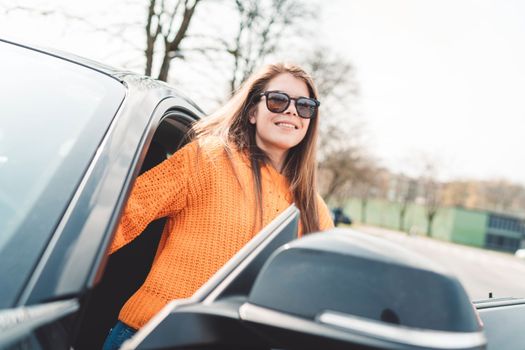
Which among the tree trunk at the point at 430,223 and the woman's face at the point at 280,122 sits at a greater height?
the woman's face at the point at 280,122

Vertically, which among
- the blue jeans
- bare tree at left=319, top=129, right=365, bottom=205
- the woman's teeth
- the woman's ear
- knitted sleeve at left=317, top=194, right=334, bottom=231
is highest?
the woman's ear

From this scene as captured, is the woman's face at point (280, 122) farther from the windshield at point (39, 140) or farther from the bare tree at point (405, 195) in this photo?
the bare tree at point (405, 195)

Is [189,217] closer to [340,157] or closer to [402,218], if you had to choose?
[340,157]

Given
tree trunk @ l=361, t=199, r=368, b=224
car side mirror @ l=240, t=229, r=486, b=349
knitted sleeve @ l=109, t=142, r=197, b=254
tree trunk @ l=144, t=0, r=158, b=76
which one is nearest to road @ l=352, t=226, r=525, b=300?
car side mirror @ l=240, t=229, r=486, b=349

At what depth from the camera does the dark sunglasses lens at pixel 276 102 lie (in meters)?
1.87

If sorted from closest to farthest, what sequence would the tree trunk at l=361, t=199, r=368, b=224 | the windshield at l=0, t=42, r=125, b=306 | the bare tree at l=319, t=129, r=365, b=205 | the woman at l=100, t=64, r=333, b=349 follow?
the windshield at l=0, t=42, r=125, b=306
the woman at l=100, t=64, r=333, b=349
the bare tree at l=319, t=129, r=365, b=205
the tree trunk at l=361, t=199, r=368, b=224

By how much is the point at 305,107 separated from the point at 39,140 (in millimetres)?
1093

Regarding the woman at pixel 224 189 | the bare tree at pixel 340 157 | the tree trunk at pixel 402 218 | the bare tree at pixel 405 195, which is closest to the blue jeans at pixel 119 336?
the woman at pixel 224 189

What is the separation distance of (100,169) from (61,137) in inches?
6.5

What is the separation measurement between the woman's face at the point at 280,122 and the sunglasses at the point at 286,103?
17 millimetres

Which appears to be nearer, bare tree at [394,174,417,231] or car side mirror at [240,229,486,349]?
car side mirror at [240,229,486,349]

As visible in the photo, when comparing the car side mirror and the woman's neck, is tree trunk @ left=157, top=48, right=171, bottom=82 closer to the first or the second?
the woman's neck

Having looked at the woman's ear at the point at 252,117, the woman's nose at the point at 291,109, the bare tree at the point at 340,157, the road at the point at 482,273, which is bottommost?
the road at the point at 482,273

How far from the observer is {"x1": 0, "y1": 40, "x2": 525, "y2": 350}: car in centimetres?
72
